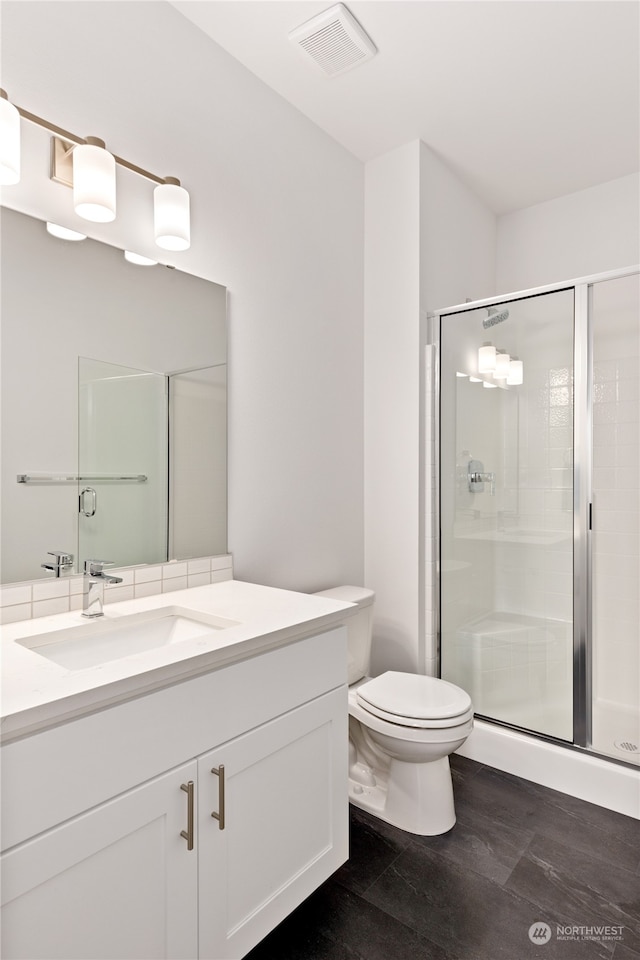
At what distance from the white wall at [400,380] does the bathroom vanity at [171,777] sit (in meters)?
1.02

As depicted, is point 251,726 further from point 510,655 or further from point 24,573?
point 510,655

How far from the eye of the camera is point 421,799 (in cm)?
182

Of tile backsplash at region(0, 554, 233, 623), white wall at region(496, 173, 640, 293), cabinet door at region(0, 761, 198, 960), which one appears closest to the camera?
cabinet door at region(0, 761, 198, 960)

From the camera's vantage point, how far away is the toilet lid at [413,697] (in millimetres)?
1775

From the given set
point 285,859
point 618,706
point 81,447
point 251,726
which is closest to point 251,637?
point 251,726

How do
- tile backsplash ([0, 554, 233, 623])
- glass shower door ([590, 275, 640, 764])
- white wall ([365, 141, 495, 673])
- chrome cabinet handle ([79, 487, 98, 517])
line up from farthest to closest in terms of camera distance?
white wall ([365, 141, 495, 673])
glass shower door ([590, 275, 640, 764])
chrome cabinet handle ([79, 487, 98, 517])
tile backsplash ([0, 554, 233, 623])

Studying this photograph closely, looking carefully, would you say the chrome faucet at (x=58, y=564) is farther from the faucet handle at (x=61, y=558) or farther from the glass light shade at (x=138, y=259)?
the glass light shade at (x=138, y=259)

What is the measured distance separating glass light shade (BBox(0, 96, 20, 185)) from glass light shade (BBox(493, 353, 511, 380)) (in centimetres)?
181

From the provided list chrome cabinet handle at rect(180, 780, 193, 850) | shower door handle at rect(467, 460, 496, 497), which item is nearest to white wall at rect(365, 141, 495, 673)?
shower door handle at rect(467, 460, 496, 497)

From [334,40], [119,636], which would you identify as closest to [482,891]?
[119,636]

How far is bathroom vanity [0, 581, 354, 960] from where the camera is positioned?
871 mm

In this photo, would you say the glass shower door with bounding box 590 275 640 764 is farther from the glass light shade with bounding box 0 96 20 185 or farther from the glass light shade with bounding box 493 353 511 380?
the glass light shade with bounding box 0 96 20 185

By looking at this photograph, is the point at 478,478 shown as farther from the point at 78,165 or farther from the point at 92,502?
the point at 78,165

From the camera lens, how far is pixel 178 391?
5.69 ft
